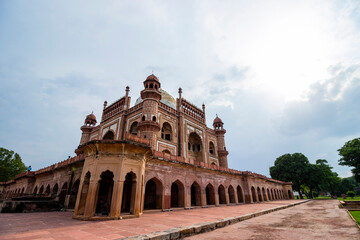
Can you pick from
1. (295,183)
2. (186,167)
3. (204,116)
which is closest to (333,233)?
(186,167)

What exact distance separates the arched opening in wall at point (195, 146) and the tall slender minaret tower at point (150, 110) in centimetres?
901

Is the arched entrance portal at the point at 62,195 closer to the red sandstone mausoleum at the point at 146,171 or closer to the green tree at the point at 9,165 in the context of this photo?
the red sandstone mausoleum at the point at 146,171

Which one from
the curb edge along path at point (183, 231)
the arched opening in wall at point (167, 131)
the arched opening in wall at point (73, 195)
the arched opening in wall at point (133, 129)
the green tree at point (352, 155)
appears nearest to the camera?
the curb edge along path at point (183, 231)

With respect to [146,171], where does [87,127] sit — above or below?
above

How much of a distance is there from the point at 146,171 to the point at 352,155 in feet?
108

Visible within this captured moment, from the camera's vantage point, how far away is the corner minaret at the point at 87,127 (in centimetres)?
3023

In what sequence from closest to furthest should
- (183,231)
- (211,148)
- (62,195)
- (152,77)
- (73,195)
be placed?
(183,231) → (73,195) → (62,195) → (152,77) → (211,148)

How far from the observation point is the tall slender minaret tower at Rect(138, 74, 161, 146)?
19922 mm

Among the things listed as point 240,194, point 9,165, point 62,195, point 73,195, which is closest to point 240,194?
point 240,194

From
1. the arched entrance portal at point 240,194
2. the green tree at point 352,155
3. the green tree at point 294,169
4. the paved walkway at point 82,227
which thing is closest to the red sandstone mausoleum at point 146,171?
the arched entrance portal at point 240,194

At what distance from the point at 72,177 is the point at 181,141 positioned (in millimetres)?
13854

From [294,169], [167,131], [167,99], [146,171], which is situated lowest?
[146,171]

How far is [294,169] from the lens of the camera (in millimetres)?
40562

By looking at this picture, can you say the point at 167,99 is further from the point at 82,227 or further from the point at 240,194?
the point at 82,227
